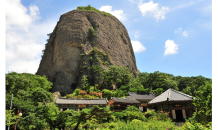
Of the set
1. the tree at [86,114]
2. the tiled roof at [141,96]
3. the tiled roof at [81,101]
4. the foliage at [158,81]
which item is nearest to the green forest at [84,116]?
the tree at [86,114]

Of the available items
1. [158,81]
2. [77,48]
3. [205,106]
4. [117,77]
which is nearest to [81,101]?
[117,77]

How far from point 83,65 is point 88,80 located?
552 centimetres

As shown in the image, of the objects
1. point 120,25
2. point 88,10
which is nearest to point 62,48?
point 88,10

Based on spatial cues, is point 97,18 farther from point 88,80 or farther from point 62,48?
point 88,80

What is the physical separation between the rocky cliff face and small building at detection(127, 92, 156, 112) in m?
15.1

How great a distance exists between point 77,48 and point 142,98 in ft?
87.1

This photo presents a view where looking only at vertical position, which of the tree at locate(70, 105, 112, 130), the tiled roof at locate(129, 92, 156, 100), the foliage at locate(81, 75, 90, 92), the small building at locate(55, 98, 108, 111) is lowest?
the small building at locate(55, 98, 108, 111)

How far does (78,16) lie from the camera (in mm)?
49469

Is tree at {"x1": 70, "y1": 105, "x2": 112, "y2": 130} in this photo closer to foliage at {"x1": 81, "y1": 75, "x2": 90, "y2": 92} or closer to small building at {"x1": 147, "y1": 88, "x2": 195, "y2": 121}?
small building at {"x1": 147, "y1": 88, "x2": 195, "y2": 121}

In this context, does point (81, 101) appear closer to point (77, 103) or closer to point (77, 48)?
point (77, 103)

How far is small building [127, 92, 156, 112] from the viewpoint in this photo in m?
29.0

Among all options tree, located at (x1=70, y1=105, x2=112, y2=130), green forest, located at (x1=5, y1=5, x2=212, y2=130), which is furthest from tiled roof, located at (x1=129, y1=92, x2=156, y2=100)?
tree, located at (x1=70, y1=105, x2=112, y2=130)

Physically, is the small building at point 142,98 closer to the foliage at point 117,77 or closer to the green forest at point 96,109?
the green forest at point 96,109

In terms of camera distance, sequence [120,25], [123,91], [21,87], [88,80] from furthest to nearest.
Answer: [120,25] → [88,80] → [123,91] → [21,87]
